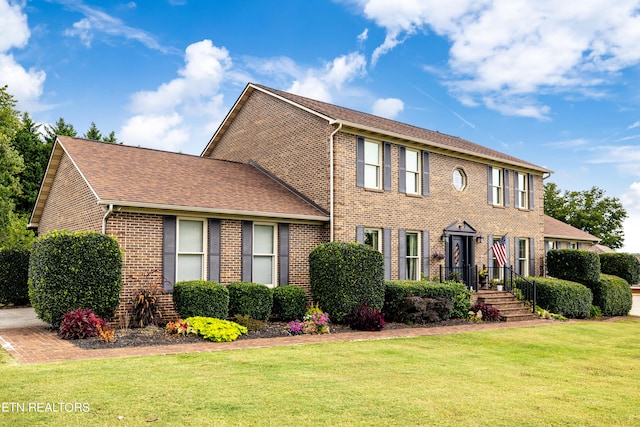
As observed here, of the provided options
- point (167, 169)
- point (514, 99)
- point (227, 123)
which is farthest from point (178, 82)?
point (514, 99)

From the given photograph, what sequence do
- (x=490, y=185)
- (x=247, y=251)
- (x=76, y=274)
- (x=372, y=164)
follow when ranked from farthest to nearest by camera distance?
1. (x=490, y=185)
2. (x=372, y=164)
3. (x=247, y=251)
4. (x=76, y=274)

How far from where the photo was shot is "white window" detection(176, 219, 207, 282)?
14203mm

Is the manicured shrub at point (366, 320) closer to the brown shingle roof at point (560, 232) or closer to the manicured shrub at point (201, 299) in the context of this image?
the manicured shrub at point (201, 299)

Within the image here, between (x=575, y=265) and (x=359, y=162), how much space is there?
1142 centimetres

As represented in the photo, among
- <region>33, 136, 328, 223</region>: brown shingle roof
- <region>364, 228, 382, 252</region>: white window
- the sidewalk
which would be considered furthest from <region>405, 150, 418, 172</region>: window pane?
the sidewalk

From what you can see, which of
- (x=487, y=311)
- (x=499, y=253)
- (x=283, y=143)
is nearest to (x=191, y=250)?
(x=283, y=143)

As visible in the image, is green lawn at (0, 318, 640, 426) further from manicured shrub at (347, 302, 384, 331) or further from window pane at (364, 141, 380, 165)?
window pane at (364, 141, 380, 165)

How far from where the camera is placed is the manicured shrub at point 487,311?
58.9 feet

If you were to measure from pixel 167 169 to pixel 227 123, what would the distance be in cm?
634

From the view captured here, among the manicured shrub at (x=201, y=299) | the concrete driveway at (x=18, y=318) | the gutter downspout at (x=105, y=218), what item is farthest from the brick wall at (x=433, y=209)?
the concrete driveway at (x=18, y=318)

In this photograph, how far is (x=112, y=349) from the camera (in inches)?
396

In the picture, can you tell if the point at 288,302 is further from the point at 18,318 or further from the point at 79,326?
the point at 18,318

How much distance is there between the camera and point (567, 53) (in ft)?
65.3

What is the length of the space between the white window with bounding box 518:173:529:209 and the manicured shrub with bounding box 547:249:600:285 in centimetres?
249
